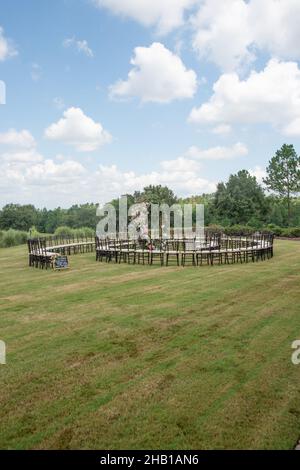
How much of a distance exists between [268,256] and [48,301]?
12052 millimetres

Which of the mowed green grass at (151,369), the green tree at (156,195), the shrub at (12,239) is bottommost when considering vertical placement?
the mowed green grass at (151,369)

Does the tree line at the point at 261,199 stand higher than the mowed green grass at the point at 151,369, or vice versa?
the tree line at the point at 261,199

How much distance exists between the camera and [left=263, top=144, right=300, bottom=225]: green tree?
38.1 meters

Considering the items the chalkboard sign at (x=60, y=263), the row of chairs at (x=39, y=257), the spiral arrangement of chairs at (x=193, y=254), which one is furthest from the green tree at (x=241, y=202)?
the chalkboard sign at (x=60, y=263)

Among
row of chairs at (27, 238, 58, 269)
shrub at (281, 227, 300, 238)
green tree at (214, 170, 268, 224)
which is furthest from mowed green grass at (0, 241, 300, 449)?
green tree at (214, 170, 268, 224)

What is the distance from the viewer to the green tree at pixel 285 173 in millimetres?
38062

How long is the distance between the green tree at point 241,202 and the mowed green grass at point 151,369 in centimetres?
3009

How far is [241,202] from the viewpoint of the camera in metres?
40.1

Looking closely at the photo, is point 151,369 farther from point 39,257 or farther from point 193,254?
point 39,257

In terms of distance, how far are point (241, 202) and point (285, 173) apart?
17.5ft

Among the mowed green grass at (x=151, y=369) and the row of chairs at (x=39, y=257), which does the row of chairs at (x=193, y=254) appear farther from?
the mowed green grass at (x=151, y=369)

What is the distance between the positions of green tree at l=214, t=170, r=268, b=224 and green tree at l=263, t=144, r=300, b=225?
2.14 metres
